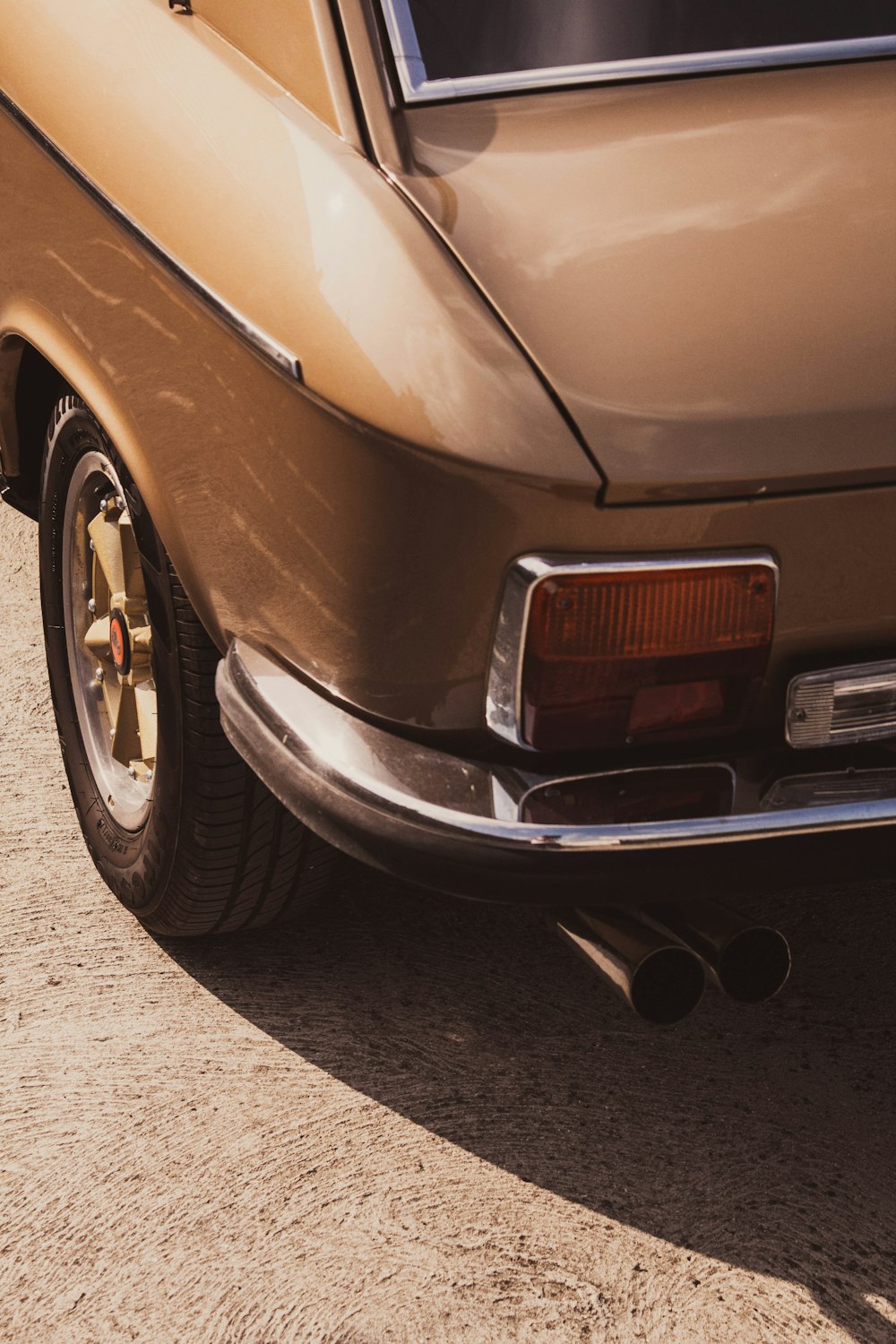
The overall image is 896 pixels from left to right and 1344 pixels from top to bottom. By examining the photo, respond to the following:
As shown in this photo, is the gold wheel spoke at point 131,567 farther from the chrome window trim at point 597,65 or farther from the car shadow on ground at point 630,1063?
the chrome window trim at point 597,65

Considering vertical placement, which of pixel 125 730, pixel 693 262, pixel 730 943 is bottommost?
pixel 730 943

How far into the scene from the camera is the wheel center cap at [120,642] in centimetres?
252

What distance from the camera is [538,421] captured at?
1.53 metres

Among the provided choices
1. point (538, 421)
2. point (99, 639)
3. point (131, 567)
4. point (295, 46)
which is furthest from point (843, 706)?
point (99, 639)

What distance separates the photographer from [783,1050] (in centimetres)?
237

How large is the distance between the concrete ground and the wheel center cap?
20.2 inches

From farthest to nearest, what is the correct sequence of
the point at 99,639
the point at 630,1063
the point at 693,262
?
the point at 99,639
the point at 630,1063
the point at 693,262

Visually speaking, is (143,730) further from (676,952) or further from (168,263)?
(676,952)

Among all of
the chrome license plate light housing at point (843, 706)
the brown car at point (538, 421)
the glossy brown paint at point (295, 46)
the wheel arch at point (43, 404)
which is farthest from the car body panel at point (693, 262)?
Answer: the wheel arch at point (43, 404)

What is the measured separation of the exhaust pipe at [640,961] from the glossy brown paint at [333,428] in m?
0.33

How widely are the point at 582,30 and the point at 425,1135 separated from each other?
5.41 feet

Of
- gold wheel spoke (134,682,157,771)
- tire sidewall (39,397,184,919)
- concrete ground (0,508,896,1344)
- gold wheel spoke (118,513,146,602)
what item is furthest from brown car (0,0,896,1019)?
gold wheel spoke (134,682,157,771)

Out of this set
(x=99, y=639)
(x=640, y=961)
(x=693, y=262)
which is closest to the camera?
(x=693, y=262)

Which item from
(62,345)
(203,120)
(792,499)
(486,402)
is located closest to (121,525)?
(62,345)
